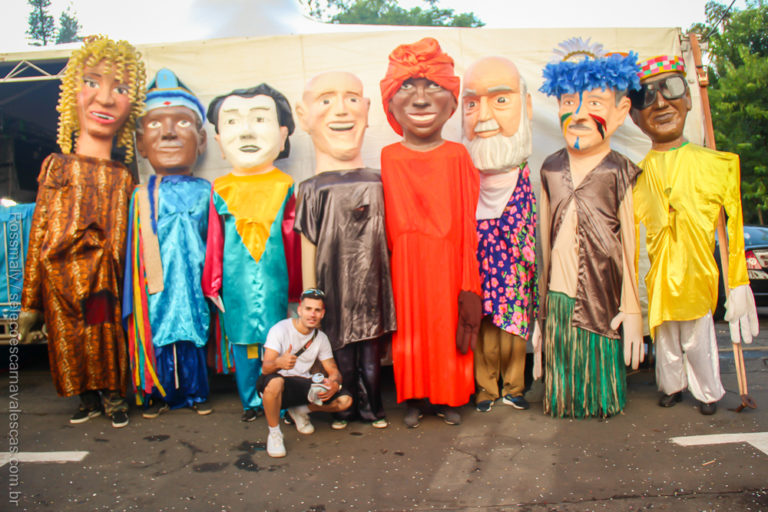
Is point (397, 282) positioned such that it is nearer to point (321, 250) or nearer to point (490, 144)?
point (321, 250)

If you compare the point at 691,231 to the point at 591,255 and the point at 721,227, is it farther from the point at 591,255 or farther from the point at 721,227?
the point at 591,255

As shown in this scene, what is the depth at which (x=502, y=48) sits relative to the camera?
4391 mm

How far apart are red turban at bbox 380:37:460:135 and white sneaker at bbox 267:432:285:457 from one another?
6.77 feet

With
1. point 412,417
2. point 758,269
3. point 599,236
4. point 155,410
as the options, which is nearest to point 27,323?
point 155,410

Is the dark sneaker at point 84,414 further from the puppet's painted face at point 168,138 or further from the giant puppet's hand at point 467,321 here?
the giant puppet's hand at point 467,321

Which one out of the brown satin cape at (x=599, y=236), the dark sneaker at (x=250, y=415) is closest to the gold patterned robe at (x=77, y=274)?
the dark sneaker at (x=250, y=415)

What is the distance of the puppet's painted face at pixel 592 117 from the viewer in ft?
12.0

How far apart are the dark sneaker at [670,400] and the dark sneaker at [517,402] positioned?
0.84 meters

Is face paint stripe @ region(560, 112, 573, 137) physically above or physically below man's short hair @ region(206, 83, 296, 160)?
below

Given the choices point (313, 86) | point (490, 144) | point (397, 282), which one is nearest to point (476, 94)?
point (490, 144)

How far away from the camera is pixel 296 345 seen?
338cm

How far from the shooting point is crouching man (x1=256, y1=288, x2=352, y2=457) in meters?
3.28

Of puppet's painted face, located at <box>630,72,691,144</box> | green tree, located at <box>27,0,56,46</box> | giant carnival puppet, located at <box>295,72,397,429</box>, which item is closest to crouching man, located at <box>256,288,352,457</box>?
giant carnival puppet, located at <box>295,72,397,429</box>

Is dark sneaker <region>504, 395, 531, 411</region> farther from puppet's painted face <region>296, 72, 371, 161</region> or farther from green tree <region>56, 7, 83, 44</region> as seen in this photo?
green tree <region>56, 7, 83, 44</region>
